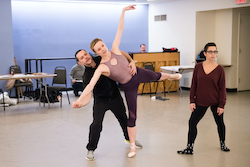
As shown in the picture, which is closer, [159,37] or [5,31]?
[5,31]

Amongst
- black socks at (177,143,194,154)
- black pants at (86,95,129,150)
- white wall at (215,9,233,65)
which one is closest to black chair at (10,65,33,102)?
black pants at (86,95,129,150)

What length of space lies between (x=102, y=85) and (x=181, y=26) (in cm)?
702

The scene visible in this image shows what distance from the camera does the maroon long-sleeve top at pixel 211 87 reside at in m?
4.23

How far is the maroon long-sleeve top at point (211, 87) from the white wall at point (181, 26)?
18.4 ft

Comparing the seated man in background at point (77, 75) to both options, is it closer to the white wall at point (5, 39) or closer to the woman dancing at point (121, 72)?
the white wall at point (5, 39)

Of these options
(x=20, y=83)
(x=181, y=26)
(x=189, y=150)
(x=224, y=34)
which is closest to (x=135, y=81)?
(x=189, y=150)

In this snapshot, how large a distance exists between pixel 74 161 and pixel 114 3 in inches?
322

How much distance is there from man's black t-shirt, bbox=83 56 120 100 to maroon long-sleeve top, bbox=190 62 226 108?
1.05 m

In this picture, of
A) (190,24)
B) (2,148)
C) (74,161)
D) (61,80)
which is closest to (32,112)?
(61,80)

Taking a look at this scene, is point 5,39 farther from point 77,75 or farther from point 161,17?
point 161,17

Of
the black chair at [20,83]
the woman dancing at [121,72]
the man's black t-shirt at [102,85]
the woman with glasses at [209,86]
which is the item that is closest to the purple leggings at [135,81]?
the woman dancing at [121,72]

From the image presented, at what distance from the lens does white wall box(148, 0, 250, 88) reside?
10.1m

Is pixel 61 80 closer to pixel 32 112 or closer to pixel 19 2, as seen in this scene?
pixel 32 112

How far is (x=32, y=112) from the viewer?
770 cm
